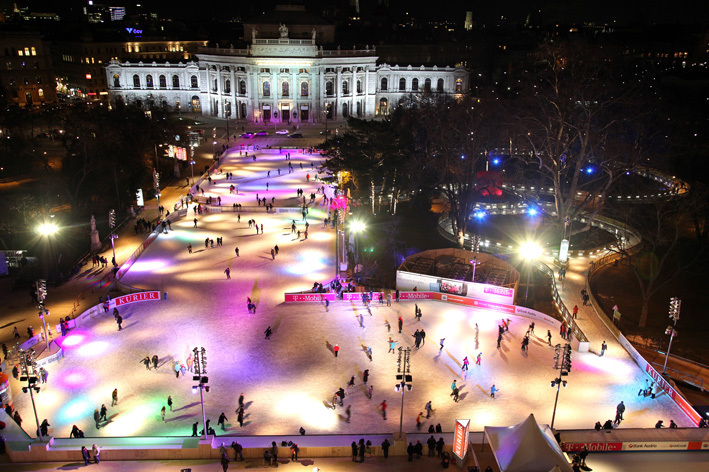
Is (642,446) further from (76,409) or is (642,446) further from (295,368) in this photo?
(76,409)

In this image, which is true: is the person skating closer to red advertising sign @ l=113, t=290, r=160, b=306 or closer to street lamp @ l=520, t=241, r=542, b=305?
red advertising sign @ l=113, t=290, r=160, b=306

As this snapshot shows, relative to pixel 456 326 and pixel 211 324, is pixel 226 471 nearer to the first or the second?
pixel 211 324

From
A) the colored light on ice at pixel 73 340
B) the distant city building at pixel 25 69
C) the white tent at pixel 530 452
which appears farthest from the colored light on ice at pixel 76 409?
the distant city building at pixel 25 69

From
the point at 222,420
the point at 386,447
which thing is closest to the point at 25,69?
the point at 222,420

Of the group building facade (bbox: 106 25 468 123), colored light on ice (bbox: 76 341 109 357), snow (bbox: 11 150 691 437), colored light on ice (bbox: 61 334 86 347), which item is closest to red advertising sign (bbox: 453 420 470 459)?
snow (bbox: 11 150 691 437)

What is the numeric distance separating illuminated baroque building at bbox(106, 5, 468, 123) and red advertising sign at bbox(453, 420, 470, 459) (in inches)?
3217

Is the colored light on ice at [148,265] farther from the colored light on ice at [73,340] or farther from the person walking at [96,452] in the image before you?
the person walking at [96,452]

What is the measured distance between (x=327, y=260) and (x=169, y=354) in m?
15.2

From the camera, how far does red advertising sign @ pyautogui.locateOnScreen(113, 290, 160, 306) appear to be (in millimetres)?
34000

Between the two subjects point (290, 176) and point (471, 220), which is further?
point (290, 176)

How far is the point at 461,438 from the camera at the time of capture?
20422 mm

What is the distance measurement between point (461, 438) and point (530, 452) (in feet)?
8.47

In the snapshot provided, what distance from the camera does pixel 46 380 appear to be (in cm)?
2661

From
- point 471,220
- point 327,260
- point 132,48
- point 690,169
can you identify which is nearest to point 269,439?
point 327,260
